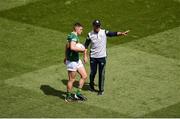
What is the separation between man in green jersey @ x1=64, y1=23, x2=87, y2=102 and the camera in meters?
17.2

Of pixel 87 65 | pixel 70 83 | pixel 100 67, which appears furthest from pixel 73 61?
pixel 87 65

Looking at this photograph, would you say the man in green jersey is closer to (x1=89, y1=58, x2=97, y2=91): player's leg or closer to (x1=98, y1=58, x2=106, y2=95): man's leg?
(x1=98, y1=58, x2=106, y2=95): man's leg

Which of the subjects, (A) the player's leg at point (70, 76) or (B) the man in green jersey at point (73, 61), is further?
(A) the player's leg at point (70, 76)

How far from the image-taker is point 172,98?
17.8m

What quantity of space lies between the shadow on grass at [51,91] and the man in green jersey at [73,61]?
476mm

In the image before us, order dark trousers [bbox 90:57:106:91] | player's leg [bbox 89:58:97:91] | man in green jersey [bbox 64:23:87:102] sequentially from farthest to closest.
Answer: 1. player's leg [bbox 89:58:97:91]
2. dark trousers [bbox 90:57:106:91]
3. man in green jersey [bbox 64:23:87:102]

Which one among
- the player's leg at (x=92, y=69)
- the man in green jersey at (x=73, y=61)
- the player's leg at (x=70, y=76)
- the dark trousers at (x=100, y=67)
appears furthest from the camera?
the player's leg at (x=92, y=69)

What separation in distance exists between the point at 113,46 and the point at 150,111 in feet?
18.4

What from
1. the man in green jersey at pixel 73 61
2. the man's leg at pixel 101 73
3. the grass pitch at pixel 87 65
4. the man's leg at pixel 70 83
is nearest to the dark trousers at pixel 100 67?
the man's leg at pixel 101 73

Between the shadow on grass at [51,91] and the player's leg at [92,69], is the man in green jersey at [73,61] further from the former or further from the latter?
the player's leg at [92,69]

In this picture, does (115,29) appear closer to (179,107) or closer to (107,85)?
(107,85)

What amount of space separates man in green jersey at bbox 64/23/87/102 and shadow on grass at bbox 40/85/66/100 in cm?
48

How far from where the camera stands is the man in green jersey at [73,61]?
56.6ft

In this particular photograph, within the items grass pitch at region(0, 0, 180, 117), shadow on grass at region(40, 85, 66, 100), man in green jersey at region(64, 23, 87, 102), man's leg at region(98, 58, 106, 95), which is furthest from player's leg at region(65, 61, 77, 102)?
man's leg at region(98, 58, 106, 95)
